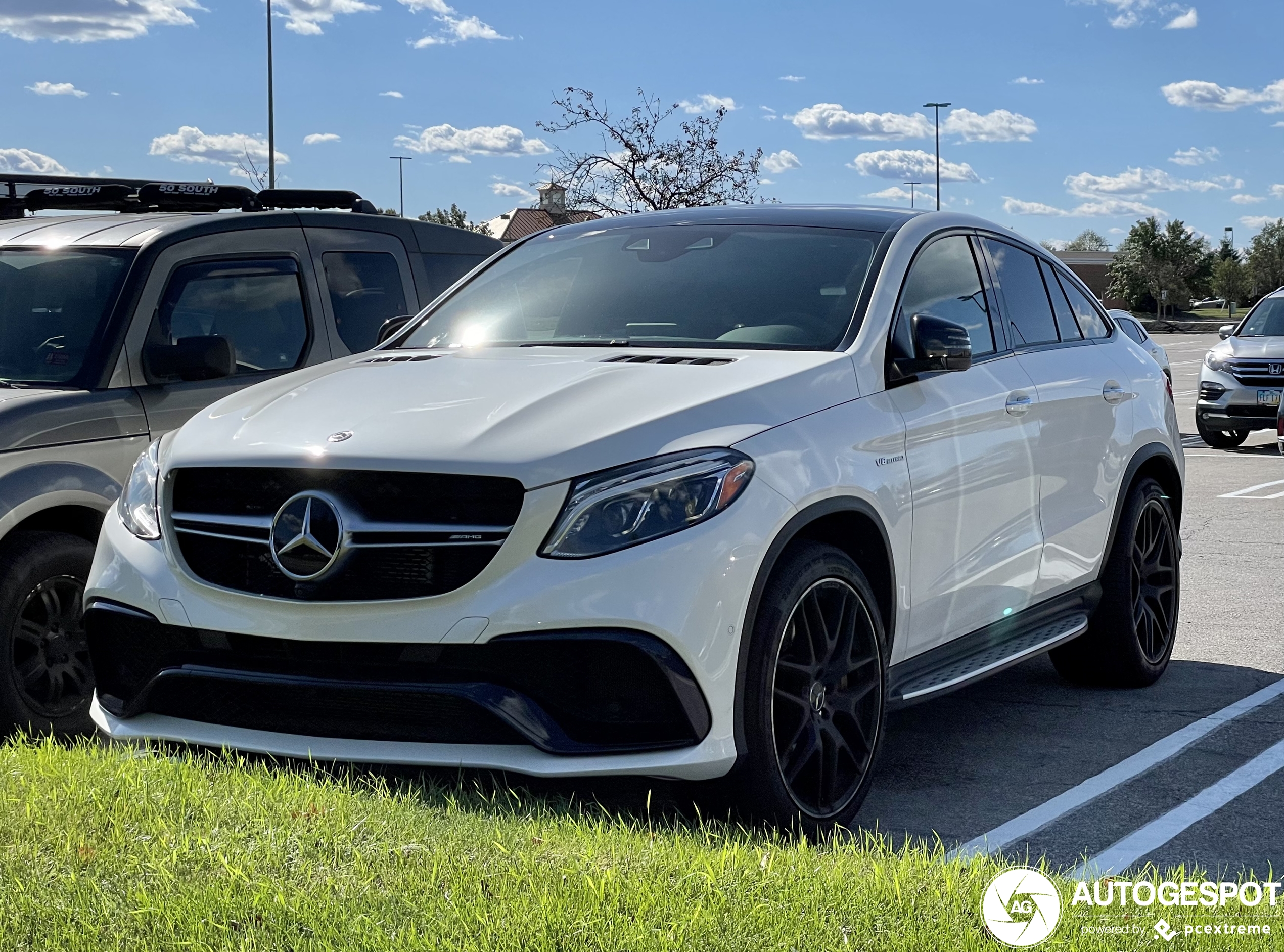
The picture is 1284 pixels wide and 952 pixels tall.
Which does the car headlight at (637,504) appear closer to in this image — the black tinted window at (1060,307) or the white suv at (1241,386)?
the black tinted window at (1060,307)

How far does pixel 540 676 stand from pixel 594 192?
2413cm

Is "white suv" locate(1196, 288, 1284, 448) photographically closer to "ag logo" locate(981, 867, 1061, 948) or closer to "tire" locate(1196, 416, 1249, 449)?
"tire" locate(1196, 416, 1249, 449)

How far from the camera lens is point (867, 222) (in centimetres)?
551

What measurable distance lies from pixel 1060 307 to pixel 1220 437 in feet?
46.4

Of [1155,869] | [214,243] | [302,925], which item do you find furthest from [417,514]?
[214,243]

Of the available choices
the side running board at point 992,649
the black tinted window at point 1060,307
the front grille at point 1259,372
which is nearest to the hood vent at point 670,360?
the side running board at point 992,649

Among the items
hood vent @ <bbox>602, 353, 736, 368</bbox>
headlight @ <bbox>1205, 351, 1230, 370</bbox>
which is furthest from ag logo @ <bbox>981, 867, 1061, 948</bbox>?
headlight @ <bbox>1205, 351, 1230, 370</bbox>

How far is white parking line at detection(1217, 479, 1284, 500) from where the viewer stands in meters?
13.5

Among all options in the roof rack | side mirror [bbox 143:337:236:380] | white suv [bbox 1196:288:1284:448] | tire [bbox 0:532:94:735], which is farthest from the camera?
white suv [bbox 1196:288:1284:448]

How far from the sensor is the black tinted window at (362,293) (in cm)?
691

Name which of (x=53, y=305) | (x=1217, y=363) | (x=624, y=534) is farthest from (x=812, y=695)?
(x=1217, y=363)

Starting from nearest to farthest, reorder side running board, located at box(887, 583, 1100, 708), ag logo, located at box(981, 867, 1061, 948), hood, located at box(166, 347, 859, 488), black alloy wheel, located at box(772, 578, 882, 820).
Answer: ag logo, located at box(981, 867, 1061, 948), hood, located at box(166, 347, 859, 488), black alloy wheel, located at box(772, 578, 882, 820), side running board, located at box(887, 583, 1100, 708)

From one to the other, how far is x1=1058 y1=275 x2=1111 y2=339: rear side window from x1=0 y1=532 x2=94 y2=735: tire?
4.07 metres

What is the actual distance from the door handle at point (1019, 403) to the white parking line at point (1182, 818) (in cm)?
142
